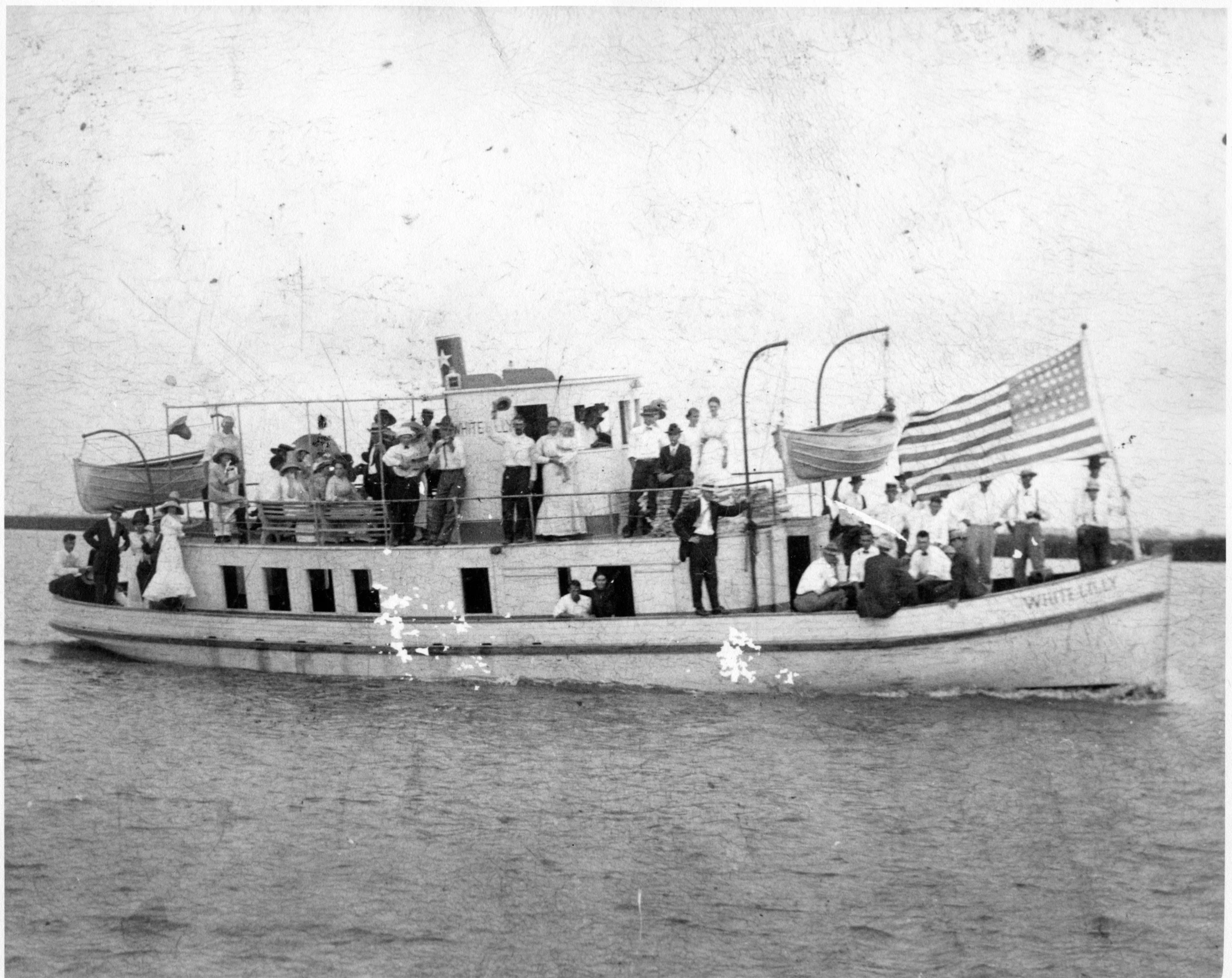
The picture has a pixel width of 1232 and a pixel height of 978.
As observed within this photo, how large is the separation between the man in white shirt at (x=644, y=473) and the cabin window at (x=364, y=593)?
1.34 m

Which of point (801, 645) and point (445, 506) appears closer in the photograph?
point (801, 645)

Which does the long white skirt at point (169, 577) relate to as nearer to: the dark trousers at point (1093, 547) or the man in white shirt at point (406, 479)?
the man in white shirt at point (406, 479)

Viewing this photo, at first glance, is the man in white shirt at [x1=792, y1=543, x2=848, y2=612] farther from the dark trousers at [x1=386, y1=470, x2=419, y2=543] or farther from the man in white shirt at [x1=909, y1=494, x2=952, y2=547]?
the dark trousers at [x1=386, y1=470, x2=419, y2=543]

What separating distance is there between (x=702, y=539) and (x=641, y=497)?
0.40 metres

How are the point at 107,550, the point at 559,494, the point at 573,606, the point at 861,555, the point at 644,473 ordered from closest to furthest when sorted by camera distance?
the point at 861,555 → the point at 107,550 → the point at 573,606 → the point at 644,473 → the point at 559,494

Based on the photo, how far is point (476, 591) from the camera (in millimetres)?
5391

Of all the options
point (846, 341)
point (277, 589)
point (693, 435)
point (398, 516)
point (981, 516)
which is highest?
point (846, 341)

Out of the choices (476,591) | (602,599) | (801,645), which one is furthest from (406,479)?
(801,645)

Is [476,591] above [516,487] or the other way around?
the other way around

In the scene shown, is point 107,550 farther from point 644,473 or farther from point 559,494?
point 644,473

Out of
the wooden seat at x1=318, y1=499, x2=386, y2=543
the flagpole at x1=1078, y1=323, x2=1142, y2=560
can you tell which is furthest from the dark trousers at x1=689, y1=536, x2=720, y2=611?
the flagpole at x1=1078, y1=323, x2=1142, y2=560

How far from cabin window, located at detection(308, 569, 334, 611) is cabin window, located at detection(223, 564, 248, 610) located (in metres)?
0.34

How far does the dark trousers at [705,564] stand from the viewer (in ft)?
17.7

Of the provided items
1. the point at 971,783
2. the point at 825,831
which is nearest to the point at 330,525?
the point at 825,831
